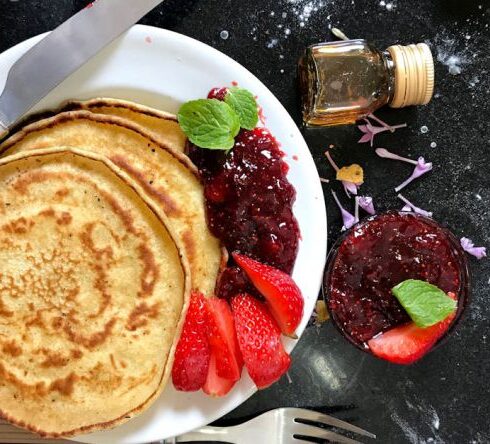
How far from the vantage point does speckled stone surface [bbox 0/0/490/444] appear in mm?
1925

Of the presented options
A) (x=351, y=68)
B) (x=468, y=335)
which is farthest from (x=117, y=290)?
(x=468, y=335)

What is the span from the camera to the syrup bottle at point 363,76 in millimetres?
1824

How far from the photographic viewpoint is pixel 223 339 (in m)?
1.67

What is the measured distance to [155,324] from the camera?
5.49ft

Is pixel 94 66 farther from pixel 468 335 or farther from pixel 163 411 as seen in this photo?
pixel 468 335

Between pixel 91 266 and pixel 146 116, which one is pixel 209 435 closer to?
pixel 91 266

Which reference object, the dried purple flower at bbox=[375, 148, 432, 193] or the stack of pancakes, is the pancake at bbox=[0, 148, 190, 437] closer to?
the stack of pancakes

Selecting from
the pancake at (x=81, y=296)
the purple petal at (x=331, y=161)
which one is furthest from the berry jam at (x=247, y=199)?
the purple petal at (x=331, y=161)

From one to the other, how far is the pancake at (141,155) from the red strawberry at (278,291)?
3.0 inches

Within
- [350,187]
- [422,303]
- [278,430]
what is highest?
[350,187]

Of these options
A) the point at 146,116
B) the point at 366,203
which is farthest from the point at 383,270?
the point at 146,116

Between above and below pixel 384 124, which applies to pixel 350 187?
below

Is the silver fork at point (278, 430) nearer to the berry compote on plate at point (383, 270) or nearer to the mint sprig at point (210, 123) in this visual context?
the berry compote on plate at point (383, 270)

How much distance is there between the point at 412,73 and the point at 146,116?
68 cm
